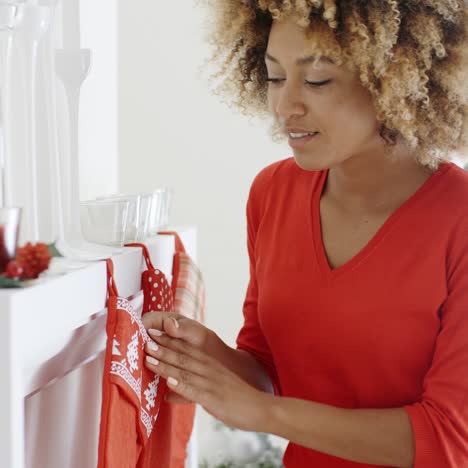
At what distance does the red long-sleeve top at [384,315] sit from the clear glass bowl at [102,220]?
291 millimetres

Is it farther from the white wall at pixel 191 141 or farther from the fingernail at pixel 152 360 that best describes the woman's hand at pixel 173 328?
the white wall at pixel 191 141

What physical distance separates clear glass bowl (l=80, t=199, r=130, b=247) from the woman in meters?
0.14

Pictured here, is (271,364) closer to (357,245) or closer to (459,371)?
(357,245)

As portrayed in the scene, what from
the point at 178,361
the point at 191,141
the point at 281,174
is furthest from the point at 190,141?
the point at 178,361

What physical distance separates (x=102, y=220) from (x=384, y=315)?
44cm

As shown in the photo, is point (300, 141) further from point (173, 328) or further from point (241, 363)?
point (241, 363)

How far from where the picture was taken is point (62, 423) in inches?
42.1

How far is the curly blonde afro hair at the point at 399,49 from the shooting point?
42.5 inches

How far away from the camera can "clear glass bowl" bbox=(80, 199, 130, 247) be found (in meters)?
1.16

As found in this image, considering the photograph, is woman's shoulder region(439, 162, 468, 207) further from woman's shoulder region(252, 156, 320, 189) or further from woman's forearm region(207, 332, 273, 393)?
woman's forearm region(207, 332, 273, 393)

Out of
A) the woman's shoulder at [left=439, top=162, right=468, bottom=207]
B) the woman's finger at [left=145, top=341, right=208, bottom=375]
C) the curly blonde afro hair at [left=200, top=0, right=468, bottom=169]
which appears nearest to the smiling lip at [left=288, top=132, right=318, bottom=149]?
the curly blonde afro hair at [left=200, top=0, right=468, bottom=169]

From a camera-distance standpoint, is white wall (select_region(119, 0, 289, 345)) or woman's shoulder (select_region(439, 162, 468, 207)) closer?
woman's shoulder (select_region(439, 162, 468, 207))

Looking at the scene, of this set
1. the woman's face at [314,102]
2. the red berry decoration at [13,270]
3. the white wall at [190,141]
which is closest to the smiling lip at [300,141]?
the woman's face at [314,102]

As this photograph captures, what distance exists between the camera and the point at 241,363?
1.34 m
